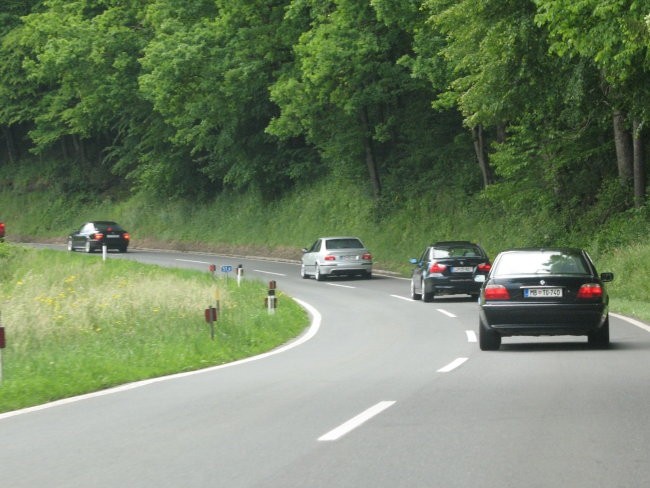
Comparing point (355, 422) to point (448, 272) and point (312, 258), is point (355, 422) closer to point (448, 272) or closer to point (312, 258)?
point (448, 272)

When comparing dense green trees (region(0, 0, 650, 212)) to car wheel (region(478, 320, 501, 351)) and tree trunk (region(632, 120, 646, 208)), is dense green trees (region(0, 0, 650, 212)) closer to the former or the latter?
tree trunk (region(632, 120, 646, 208))

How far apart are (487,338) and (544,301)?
1.04 m

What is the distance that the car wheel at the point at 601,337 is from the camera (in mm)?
17172

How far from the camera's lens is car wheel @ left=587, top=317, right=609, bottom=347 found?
17.2 m

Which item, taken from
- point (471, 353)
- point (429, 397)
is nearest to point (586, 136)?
point (471, 353)

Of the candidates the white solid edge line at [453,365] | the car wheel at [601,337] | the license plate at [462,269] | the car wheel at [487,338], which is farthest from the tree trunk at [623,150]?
the white solid edge line at [453,365]

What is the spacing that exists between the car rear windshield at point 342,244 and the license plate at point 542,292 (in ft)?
76.6

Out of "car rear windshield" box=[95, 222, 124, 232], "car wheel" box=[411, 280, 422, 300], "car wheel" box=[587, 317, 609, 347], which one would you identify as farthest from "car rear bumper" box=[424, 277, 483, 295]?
"car rear windshield" box=[95, 222, 124, 232]

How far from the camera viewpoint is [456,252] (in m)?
30.2

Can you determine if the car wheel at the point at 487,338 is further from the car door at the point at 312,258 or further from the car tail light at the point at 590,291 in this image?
the car door at the point at 312,258

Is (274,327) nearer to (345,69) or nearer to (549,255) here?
(549,255)

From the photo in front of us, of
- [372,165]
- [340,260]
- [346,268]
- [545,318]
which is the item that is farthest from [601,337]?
[372,165]

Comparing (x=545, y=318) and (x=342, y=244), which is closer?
(x=545, y=318)

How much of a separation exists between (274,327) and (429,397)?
10285mm
